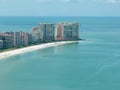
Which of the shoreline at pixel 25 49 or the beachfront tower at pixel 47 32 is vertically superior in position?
the beachfront tower at pixel 47 32

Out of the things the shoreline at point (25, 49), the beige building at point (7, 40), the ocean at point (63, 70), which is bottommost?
the ocean at point (63, 70)

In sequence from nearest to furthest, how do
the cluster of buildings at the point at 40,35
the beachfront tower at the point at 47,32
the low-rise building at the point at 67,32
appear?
the cluster of buildings at the point at 40,35, the beachfront tower at the point at 47,32, the low-rise building at the point at 67,32

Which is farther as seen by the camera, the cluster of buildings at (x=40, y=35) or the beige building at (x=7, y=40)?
the cluster of buildings at (x=40, y=35)

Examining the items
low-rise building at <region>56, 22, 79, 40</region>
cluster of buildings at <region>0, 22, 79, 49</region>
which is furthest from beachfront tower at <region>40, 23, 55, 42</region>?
low-rise building at <region>56, 22, 79, 40</region>

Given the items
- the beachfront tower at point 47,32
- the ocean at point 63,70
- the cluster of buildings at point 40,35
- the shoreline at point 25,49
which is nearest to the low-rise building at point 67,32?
the cluster of buildings at point 40,35

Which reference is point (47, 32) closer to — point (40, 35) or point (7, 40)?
point (40, 35)

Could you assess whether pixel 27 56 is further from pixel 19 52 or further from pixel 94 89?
pixel 94 89

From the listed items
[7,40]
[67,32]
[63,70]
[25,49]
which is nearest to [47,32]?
[67,32]

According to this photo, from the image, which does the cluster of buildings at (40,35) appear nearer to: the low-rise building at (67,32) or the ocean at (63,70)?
the low-rise building at (67,32)
